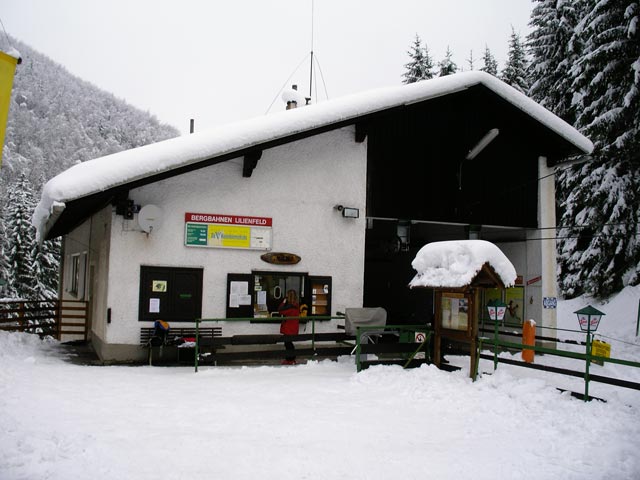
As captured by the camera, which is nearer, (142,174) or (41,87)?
(142,174)

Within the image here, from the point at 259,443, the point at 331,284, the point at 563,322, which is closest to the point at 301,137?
the point at 331,284

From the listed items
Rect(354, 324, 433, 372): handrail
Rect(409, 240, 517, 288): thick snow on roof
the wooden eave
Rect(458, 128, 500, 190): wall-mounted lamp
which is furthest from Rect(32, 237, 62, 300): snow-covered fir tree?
Rect(409, 240, 517, 288): thick snow on roof

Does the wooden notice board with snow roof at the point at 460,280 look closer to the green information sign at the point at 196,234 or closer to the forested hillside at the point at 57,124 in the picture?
the green information sign at the point at 196,234

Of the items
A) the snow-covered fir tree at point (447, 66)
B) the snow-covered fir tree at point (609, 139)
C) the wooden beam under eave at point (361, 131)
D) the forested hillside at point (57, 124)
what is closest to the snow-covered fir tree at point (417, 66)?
the snow-covered fir tree at point (447, 66)

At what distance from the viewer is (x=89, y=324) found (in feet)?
56.1

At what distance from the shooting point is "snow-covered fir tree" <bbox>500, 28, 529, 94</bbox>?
34.9 m

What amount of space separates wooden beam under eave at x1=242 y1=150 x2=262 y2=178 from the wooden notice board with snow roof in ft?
14.9

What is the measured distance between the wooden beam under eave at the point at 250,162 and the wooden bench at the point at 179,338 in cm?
377

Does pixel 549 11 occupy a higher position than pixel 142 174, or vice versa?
pixel 549 11

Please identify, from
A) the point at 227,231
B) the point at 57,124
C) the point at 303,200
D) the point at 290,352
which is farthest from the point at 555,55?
the point at 57,124

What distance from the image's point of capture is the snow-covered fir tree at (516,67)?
3488 cm

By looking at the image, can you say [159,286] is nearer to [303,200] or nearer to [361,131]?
[303,200]

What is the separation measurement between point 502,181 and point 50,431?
13.5 meters

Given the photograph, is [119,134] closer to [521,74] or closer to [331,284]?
[521,74]
